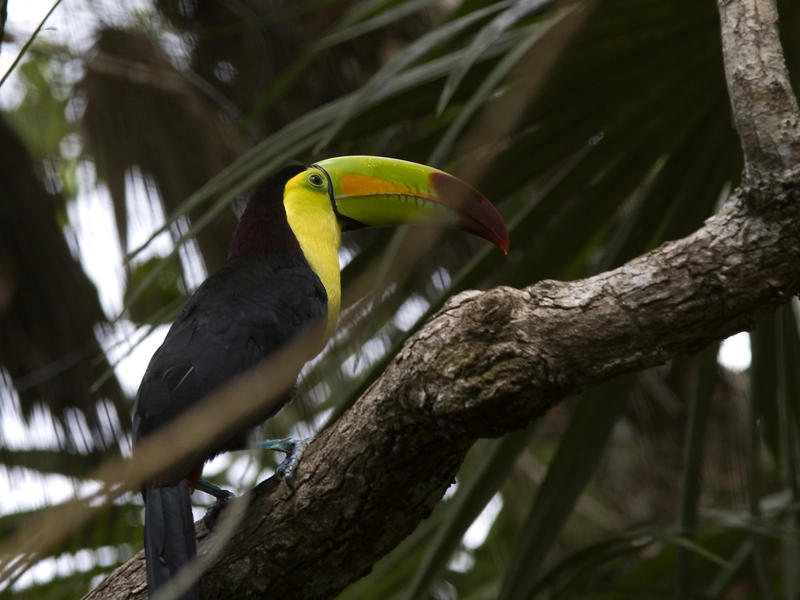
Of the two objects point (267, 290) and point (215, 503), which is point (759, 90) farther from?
point (215, 503)

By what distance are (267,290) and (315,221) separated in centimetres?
41

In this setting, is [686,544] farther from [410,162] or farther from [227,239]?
[227,239]

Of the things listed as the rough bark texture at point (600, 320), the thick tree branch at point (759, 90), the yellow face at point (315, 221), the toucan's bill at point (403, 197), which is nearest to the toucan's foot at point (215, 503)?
the rough bark texture at point (600, 320)

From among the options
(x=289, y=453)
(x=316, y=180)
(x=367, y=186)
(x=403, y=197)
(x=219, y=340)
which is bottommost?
(x=289, y=453)

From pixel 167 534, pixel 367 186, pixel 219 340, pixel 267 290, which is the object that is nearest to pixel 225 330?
pixel 219 340

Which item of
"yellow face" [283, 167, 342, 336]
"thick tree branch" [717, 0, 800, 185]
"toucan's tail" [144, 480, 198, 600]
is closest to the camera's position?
"thick tree branch" [717, 0, 800, 185]

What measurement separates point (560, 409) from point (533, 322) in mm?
2557

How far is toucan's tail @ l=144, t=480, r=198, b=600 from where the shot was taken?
74.7 inches

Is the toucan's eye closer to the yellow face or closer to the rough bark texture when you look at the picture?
the yellow face

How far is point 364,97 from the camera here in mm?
1995

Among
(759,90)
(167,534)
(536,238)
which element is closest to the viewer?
(759,90)

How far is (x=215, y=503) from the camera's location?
2266 millimetres

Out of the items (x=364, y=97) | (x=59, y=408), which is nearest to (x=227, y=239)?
(x=59, y=408)

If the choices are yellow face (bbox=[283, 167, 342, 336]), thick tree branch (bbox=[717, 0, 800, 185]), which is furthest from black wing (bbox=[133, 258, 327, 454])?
thick tree branch (bbox=[717, 0, 800, 185])
